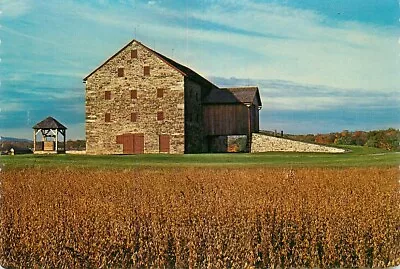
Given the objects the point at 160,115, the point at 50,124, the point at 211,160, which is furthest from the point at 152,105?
the point at 50,124

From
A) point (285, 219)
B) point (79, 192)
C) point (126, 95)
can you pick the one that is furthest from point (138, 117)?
point (285, 219)

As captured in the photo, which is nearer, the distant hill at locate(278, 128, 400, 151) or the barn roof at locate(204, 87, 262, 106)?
the distant hill at locate(278, 128, 400, 151)

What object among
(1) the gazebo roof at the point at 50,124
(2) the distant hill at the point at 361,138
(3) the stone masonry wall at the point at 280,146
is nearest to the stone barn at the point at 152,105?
(3) the stone masonry wall at the point at 280,146

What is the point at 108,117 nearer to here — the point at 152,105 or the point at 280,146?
the point at 152,105

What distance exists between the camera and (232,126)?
681 cm

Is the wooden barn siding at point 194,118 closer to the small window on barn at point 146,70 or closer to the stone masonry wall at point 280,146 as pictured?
the small window on barn at point 146,70

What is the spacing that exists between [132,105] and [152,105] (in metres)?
0.22

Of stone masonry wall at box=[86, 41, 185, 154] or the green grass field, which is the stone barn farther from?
the green grass field

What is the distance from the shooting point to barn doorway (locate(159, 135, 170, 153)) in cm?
643

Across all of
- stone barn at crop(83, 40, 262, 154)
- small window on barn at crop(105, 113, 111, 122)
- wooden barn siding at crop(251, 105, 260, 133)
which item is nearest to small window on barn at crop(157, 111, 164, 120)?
stone barn at crop(83, 40, 262, 154)

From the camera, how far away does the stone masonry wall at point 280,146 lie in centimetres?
644

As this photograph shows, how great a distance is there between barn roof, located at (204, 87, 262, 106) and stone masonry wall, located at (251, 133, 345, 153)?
44cm

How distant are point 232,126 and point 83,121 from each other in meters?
1.71

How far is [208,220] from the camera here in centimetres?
588
